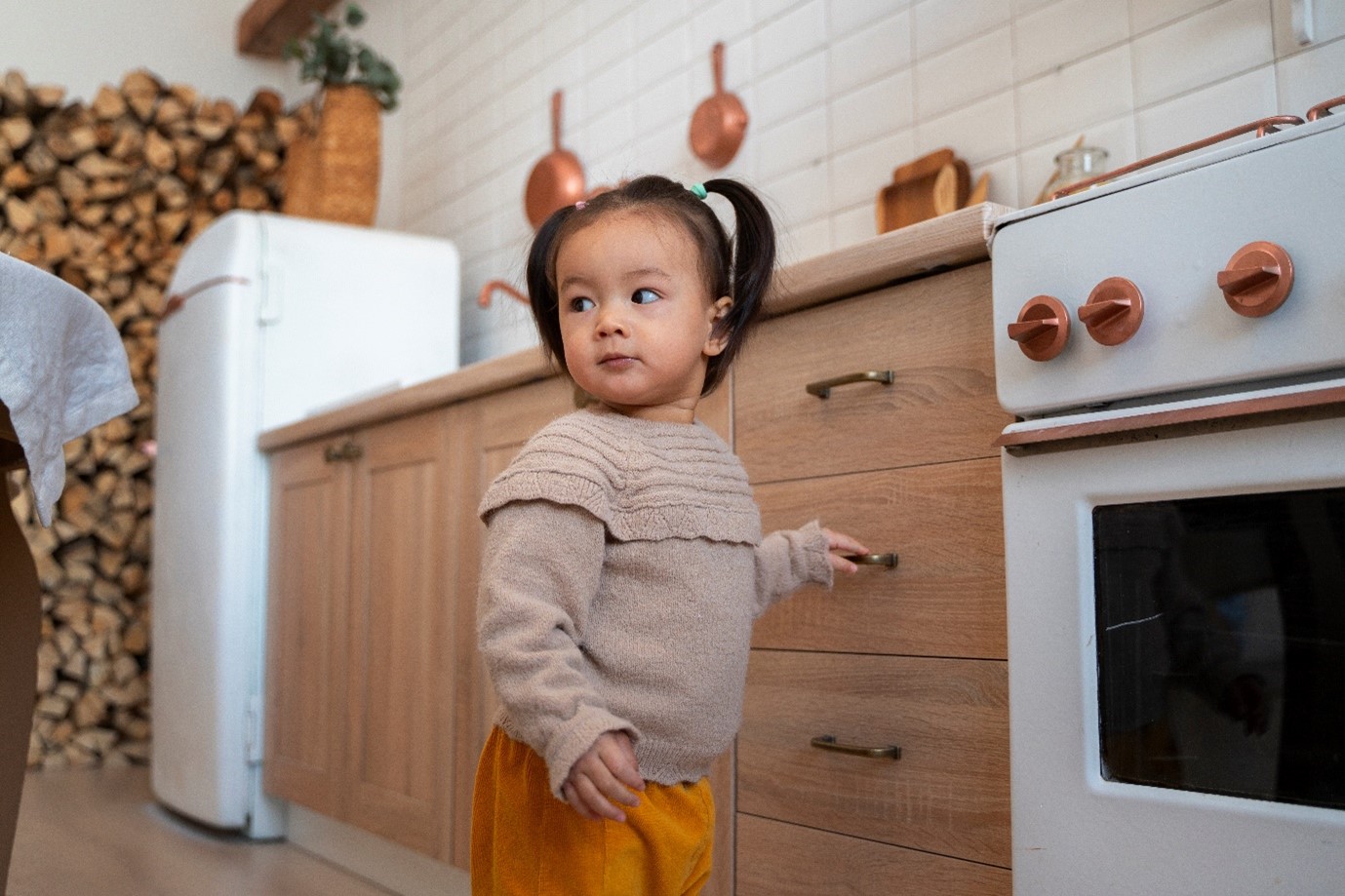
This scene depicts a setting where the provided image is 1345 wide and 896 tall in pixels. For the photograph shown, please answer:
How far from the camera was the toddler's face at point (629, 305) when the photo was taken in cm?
104

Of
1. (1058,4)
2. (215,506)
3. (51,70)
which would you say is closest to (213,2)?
(51,70)

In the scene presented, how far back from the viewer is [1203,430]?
0.89m

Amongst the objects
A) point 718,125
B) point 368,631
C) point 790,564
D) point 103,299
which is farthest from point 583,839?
point 103,299

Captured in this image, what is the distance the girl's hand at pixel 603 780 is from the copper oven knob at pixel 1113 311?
465 mm

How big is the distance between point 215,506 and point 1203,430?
7.19 feet

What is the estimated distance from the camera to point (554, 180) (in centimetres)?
271

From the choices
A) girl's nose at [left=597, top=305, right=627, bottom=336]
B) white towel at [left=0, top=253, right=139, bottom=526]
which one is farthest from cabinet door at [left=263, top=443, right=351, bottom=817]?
girl's nose at [left=597, top=305, right=627, bottom=336]

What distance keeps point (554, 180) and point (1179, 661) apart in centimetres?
203

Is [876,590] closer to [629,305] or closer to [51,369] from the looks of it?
[629,305]

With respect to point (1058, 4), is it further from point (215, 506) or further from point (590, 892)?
point (215, 506)

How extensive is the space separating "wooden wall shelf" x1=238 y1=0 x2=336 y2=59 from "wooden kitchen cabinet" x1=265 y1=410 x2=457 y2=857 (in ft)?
5.65

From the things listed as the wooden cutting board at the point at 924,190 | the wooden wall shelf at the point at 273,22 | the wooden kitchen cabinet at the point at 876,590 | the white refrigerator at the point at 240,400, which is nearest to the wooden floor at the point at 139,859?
Answer: the white refrigerator at the point at 240,400

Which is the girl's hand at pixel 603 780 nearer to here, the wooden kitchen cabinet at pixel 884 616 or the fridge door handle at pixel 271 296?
the wooden kitchen cabinet at pixel 884 616

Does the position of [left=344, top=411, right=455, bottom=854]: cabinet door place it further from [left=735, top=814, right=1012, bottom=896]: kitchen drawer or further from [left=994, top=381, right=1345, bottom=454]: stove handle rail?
[left=994, top=381, right=1345, bottom=454]: stove handle rail
